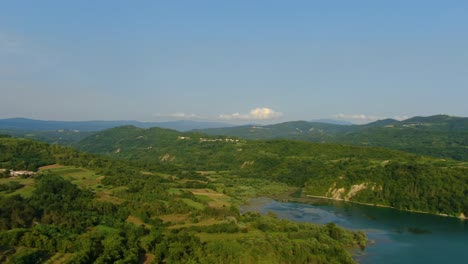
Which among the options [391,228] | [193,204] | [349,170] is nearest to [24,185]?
[193,204]

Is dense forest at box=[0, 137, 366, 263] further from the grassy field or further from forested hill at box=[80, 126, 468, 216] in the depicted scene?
forested hill at box=[80, 126, 468, 216]

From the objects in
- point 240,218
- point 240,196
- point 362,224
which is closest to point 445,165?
point 362,224

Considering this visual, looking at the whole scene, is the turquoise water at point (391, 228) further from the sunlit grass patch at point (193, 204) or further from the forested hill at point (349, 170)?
the sunlit grass patch at point (193, 204)

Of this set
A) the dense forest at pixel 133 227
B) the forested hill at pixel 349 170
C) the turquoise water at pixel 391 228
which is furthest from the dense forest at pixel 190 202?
the turquoise water at pixel 391 228

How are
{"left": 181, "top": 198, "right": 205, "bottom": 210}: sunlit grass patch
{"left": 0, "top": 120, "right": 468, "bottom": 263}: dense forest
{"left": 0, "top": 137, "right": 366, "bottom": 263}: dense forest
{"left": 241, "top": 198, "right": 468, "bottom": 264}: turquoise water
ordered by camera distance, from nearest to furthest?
{"left": 0, "top": 137, "right": 366, "bottom": 263}: dense forest < {"left": 0, "top": 120, "right": 468, "bottom": 263}: dense forest < {"left": 241, "top": 198, "right": 468, "bottom": 264}: turquoise water < {"left": 181, "top": 198, "right": 205, "bottom": 210}: sunlit grass patch

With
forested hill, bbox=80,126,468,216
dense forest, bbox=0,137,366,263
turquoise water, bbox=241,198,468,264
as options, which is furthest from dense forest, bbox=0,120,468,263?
turquoise water, bbox=241,198,468,264

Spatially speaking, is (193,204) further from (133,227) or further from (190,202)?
(133,227)
